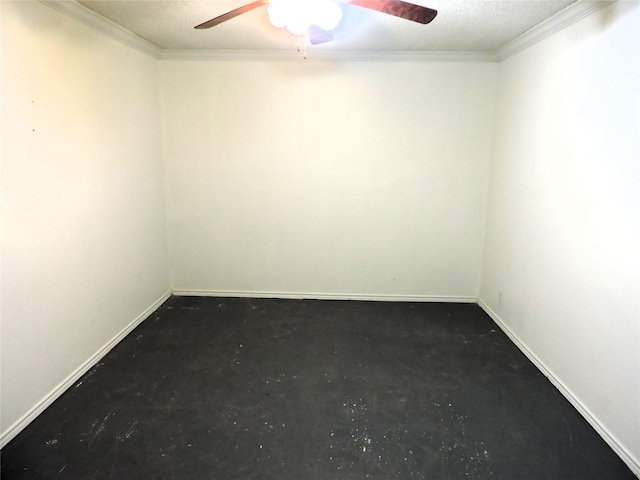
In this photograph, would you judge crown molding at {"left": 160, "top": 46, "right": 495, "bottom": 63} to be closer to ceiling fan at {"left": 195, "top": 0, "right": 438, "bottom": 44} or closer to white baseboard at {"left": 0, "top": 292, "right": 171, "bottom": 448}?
ceiling fan at {"left": 195, "top": 0, "right": 438, "bottom": 44}

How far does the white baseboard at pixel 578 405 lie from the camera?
1.78m

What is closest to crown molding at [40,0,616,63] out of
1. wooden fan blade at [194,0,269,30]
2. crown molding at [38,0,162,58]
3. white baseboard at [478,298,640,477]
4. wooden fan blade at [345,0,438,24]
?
crown molding at [38,0,162,58]

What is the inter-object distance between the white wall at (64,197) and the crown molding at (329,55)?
1.18 feet

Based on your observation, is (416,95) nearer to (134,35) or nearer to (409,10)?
(409,10)

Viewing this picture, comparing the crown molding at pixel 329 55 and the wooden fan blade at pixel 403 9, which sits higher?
the crown molding at pixel 329 55

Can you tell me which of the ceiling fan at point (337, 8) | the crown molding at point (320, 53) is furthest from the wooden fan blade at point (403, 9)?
the crown molding at point (320, 53)

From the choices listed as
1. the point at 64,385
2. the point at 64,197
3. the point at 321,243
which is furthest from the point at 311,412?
the point at 64,197

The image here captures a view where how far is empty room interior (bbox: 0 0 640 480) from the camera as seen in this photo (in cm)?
186

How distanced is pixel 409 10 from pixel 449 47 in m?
1.73

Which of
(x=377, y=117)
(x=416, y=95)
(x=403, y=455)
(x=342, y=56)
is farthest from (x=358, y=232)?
(x=403, y=455)

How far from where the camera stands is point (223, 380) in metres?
2.43

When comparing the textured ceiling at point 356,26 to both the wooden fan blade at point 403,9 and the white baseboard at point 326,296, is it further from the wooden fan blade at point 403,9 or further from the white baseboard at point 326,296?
the white baseboard at point 326,296

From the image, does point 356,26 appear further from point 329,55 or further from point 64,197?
point 64,197

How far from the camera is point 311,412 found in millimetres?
2143
